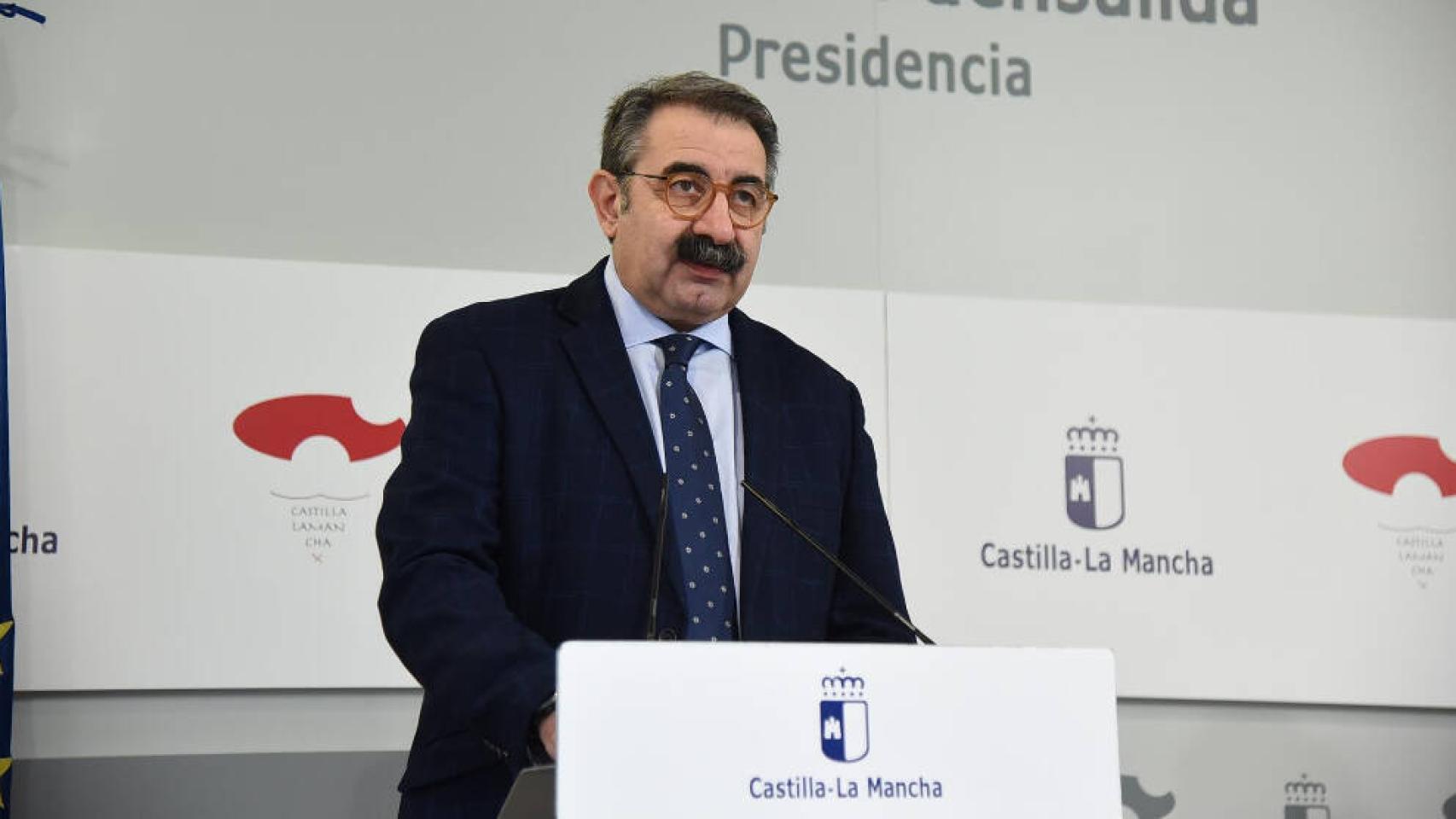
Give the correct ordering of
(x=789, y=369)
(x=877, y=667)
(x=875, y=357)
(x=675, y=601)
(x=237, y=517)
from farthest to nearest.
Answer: (x=875, y=357)
(x=237, y=517)
(x=789, y=369)
(x=675, y=601)
(x=877, y=667)

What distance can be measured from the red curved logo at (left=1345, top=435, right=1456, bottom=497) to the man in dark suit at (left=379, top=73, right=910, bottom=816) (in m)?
2.14

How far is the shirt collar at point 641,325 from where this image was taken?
7.81ft

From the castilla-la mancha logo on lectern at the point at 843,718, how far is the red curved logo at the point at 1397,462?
2.98 m

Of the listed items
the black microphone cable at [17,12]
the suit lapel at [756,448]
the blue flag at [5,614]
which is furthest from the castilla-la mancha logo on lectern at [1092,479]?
the black microphone cable at [17,12]

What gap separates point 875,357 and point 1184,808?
133 centimetres

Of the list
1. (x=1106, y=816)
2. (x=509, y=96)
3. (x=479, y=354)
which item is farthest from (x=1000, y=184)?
(x=1106, y=816)

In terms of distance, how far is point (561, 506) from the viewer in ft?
7.09

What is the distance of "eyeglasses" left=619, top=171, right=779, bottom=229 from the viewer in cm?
236

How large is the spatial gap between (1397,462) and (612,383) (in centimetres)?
268

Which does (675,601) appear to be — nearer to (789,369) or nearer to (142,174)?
(789,369)

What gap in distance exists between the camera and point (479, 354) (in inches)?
87.7

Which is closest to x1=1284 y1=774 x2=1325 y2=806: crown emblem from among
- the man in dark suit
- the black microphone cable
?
the man in dark suit

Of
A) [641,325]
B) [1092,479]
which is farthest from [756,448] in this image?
[1092,479]

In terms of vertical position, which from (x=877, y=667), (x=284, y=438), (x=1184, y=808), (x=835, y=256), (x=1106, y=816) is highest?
(x=835, y=256)
